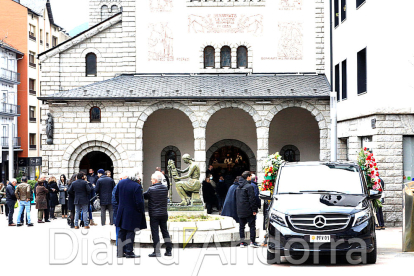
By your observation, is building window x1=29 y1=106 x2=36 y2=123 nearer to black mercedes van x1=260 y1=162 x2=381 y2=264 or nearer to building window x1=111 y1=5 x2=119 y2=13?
building window x1=111 y1=5 x2=119 y2=13

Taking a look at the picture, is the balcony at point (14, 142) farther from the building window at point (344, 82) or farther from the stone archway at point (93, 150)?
the building window at point (344, 82)

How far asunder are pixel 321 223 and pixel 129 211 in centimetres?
362

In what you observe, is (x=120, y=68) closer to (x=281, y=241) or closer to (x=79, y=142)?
(x=79, y=142)

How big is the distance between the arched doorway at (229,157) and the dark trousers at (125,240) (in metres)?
18.5

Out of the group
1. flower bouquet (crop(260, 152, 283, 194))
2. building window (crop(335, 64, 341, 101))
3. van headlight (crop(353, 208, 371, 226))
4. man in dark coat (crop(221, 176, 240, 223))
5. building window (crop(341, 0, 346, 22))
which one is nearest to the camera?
van headlight (crop(353, 208, 371, 226))

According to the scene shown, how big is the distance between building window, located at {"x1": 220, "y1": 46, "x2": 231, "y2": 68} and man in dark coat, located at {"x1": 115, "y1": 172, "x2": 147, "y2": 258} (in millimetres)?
17893

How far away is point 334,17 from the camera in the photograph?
25672 millimetres

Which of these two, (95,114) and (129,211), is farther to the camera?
(95,114)

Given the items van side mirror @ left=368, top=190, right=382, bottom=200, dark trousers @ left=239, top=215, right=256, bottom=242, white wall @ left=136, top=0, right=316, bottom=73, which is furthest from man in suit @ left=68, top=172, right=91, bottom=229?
white wall @ left=136, top=0, right=316, bottom=73

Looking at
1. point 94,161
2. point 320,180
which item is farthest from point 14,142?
point 320,180

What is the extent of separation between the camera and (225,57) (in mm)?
30094

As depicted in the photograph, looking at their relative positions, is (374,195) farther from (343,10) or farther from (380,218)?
(343,10)

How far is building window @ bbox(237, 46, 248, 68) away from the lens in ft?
98.1

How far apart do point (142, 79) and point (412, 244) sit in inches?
702
